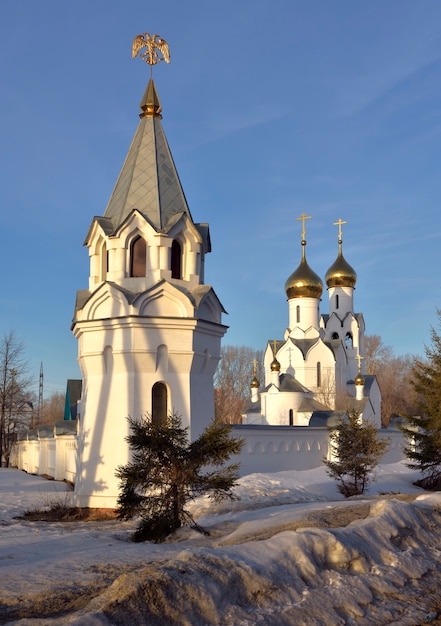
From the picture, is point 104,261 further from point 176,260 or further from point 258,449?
point 258,449

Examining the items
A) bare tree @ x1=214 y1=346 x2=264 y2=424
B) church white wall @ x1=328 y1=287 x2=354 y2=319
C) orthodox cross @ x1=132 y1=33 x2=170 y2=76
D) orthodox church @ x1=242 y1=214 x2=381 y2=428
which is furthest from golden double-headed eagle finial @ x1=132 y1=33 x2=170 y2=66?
bare tree @ x1=214 y1=346 x2=264 y2=424

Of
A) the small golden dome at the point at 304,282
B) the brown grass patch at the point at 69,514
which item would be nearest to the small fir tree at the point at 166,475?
the brown grass patch at the point at 69,514

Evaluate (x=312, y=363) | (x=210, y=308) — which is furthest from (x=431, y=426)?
(x=312, y=363)

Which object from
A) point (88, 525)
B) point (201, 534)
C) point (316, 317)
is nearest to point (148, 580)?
point (201, 534)

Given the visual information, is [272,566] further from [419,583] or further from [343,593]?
[419,583]

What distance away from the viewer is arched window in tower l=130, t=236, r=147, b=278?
1378cm

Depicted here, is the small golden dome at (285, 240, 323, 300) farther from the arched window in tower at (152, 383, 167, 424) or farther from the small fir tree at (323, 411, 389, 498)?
the arched window in tower at (152, 383, 167, 424)

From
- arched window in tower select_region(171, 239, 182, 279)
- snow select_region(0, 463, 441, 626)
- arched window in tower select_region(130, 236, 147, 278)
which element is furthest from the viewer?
arched window in tower select_region(171, 239, 182, 279)

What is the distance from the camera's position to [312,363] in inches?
1484

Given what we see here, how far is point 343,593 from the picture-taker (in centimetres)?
557

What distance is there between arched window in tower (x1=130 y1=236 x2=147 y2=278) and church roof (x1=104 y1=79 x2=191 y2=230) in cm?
49

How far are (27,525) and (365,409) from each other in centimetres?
2589

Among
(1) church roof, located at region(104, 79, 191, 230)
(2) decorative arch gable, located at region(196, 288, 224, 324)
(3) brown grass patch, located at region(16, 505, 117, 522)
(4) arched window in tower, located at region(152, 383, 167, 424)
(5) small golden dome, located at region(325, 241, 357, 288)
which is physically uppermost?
(5) small golden dome, located at region(325, 241, 357, 288)

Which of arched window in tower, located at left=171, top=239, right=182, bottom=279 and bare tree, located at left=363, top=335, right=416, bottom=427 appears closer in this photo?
arched window in tower, located at left=171, top=239, right=182, bottom=279
